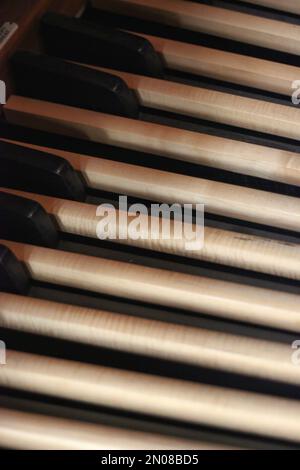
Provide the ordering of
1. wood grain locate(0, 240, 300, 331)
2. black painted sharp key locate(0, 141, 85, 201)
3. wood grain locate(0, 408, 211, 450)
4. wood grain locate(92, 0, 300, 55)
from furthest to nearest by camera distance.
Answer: wood grain locate(92, 0, 300, 55) → black painted sharp key locate(0, 141, 85, 201) → wood grain locate(0, 240, 300, 331) → wood grain locate(0, 408, 211, 450)

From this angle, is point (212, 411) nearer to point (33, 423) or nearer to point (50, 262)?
point (33, 423)

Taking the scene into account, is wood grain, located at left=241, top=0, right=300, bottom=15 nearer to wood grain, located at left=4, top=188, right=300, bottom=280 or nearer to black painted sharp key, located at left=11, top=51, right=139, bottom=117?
black painted sharp key, located at left=11, top=51, right=139, bottom=117

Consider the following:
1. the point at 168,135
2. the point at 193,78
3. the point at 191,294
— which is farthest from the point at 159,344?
the point at 193,78

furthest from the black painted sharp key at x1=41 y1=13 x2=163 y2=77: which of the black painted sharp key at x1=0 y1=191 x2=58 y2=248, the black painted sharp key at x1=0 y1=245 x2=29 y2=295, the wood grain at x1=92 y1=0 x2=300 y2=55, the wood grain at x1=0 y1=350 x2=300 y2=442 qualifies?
the wood grain at x1=0 y1=350 x2=300 y2=442

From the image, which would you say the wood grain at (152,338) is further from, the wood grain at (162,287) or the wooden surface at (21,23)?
the wooden surface at (21,23)

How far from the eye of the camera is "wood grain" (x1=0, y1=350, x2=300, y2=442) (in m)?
1.16

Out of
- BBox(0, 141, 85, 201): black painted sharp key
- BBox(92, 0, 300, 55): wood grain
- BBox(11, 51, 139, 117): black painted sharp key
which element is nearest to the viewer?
BBox(0, 141, 85, 201): black painted sharp key

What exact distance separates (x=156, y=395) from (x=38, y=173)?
48 centimetres

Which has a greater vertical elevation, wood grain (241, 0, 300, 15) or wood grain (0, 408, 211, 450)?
wood grain (241, 0, 300, 15)

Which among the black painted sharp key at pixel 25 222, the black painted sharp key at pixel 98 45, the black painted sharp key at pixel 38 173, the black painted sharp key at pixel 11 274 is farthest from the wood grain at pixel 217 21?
the black painted sharp key at pixel 11 274

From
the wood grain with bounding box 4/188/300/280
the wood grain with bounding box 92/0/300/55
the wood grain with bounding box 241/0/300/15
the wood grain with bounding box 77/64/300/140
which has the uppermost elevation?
the wood grain with bounding box 241/0/300/15

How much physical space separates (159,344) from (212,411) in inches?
5.5

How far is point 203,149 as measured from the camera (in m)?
1.47

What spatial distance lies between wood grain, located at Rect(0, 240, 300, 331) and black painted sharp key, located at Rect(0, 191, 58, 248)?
0.11 feet
